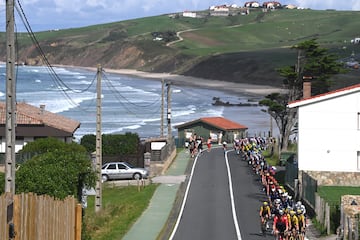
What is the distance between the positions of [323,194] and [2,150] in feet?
66.5

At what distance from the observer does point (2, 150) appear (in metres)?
47.7

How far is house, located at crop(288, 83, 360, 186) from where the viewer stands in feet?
126

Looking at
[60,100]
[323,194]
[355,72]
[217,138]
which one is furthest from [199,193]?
[355,72]

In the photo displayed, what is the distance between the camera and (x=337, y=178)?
1515 inches

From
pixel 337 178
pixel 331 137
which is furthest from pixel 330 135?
pixel 337 178

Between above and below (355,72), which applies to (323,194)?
below

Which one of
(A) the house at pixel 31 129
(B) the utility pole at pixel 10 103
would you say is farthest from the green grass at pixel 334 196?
(A) the house at pixel 31 129

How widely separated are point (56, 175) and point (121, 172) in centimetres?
1781

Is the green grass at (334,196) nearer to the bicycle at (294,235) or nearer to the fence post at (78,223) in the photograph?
the bicycle at (294,235)

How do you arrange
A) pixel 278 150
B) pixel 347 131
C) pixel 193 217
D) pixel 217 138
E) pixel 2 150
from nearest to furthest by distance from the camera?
pixel 193 217 → pixel 347 131 → pixel 2 150 → pixel 278 150 → pixel 217 138

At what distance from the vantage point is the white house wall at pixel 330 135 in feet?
126

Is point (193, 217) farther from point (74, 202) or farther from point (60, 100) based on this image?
point (60, 100)

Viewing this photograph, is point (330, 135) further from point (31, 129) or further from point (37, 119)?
point (37, 119)

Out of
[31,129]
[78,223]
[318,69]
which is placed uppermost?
[318,69]
